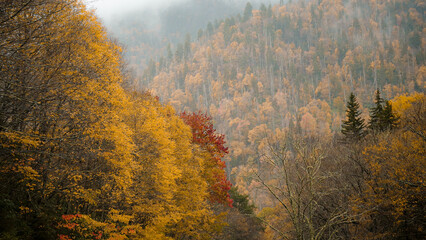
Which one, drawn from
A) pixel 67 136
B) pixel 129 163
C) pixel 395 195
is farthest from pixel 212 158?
pixel 67 136

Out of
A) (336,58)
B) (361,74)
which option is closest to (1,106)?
(361,74)

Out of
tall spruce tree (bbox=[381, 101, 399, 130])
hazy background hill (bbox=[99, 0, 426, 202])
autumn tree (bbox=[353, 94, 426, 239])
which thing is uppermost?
hazy background hill (bbox=[99, 0, 426, 202])

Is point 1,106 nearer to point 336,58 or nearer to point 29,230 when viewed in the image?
point 29,230

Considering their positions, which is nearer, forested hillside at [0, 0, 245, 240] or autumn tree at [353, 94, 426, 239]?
forested hillside at [0, 0, 245, 240]

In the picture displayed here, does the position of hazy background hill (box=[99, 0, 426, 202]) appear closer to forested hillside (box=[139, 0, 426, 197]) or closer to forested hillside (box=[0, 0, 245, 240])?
forested hillside (box=[139, 0, 426, 197])

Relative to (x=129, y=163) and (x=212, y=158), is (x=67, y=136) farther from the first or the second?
(x=212, y=158)

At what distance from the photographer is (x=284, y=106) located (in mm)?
153500

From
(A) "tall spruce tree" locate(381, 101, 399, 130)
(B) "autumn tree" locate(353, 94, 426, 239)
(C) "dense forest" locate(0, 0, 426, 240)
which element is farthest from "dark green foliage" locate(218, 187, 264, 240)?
(A) "tall spruce tree" locate(381, 101, 399, 130)

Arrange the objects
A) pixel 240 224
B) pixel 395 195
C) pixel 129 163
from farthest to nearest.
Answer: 1. pixel 240 224
2. pixel 395 195
3. pixel 129 163

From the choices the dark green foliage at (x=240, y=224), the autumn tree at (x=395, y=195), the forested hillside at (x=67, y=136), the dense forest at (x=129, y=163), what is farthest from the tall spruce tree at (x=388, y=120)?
the forested hillside at (x=67, y=136)

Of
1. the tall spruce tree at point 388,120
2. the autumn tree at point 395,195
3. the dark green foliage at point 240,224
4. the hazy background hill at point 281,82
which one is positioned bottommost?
the dark green foliage at point 240,224

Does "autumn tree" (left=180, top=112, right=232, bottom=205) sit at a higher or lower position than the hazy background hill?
lower

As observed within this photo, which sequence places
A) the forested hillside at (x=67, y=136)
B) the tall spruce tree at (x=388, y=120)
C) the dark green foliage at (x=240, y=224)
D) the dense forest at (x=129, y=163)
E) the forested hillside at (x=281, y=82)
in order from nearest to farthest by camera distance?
the forested hillside at (x=67, y=136) < the dense forest at (x=129, y=163) < the dark green foliage at (x=240, y=224) < the tall spruce tree at (x=388, y=120) < the forested hillside at (x=281, y=82)

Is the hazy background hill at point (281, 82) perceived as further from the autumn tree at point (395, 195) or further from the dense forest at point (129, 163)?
the autumn tree at point (395, 195)
